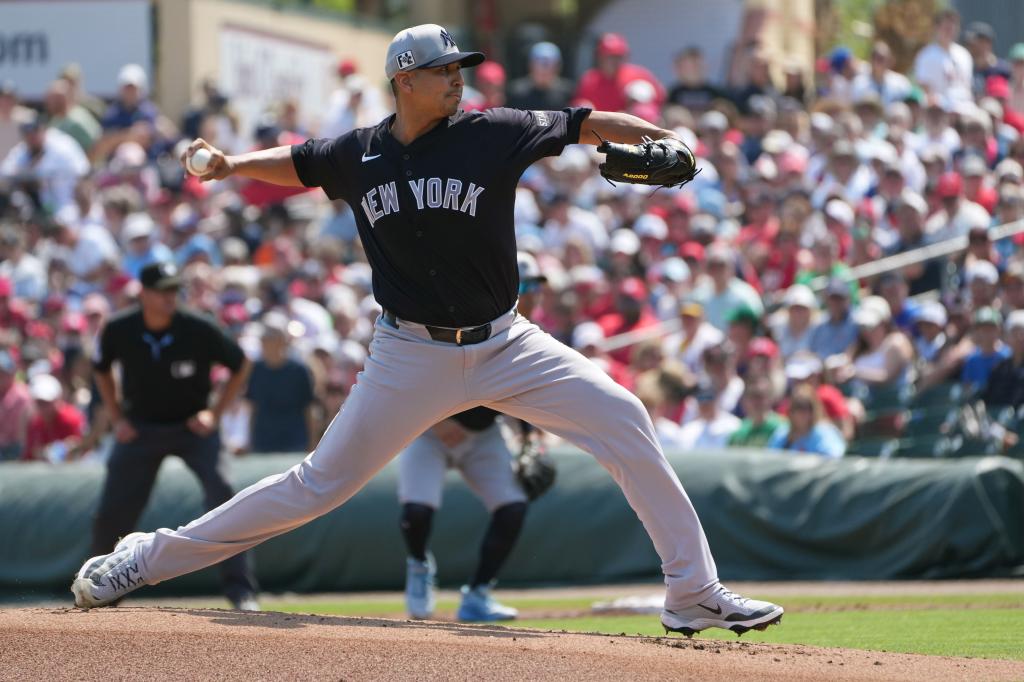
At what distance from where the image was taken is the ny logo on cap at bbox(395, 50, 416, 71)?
19.8ft

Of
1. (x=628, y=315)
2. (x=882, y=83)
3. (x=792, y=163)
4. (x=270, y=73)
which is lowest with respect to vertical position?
(x=628, y=315)

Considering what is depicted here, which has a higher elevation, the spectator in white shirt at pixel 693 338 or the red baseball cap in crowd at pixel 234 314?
the red baseball cap in crowd at pixel 234 314

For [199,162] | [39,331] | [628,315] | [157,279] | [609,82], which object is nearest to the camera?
[199,162]

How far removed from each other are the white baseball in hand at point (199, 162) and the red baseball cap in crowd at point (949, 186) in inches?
369

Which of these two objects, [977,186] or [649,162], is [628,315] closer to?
[977,186]

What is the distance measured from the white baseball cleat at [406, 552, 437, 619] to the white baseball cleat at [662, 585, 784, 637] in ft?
10.4

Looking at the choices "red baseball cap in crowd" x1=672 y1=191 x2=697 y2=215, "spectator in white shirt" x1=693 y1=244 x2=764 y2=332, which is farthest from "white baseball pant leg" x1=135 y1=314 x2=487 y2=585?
"red baseball cap in crowd" x1=672 y1=191 x2=697 y2=215

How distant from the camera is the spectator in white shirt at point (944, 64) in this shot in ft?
57.0

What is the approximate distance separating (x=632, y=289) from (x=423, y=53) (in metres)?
8.50

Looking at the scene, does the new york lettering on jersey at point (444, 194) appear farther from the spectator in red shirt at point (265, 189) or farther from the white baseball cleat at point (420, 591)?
the spectator in red shirt at point (265, 189)

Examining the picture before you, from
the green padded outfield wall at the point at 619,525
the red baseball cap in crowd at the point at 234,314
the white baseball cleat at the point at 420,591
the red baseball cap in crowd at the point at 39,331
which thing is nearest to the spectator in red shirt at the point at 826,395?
the green padded outfield wall at the point at 619,525

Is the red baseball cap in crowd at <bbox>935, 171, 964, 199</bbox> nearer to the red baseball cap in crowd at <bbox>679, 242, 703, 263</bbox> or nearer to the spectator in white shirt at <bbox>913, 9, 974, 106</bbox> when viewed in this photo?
the red baseball cap in crowd at <bbox>679, 242, 703, 263</bbox>

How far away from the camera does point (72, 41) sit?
853 inches

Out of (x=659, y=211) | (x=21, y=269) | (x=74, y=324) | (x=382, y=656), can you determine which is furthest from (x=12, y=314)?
(x=382, y=656)
